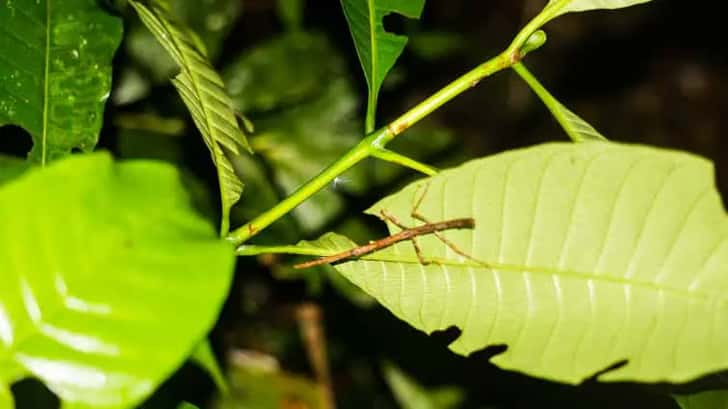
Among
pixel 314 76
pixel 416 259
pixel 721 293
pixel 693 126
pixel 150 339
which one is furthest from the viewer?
pixel 693 126

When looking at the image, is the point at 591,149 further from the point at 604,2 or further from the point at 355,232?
the point at 355,232

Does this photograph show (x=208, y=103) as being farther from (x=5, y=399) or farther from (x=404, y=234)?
(x=5, y=399)

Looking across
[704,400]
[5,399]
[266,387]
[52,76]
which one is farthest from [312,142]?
[5,399]

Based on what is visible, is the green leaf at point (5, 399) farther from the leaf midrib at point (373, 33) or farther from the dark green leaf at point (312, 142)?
the dark green leaf at point (312, 142)

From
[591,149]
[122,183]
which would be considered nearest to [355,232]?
[591,149]

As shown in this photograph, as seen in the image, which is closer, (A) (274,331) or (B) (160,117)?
(B) (160,117)

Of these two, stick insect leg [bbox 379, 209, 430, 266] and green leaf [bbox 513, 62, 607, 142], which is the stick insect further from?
green leaf [bbox 513, 62, 607, 142]
